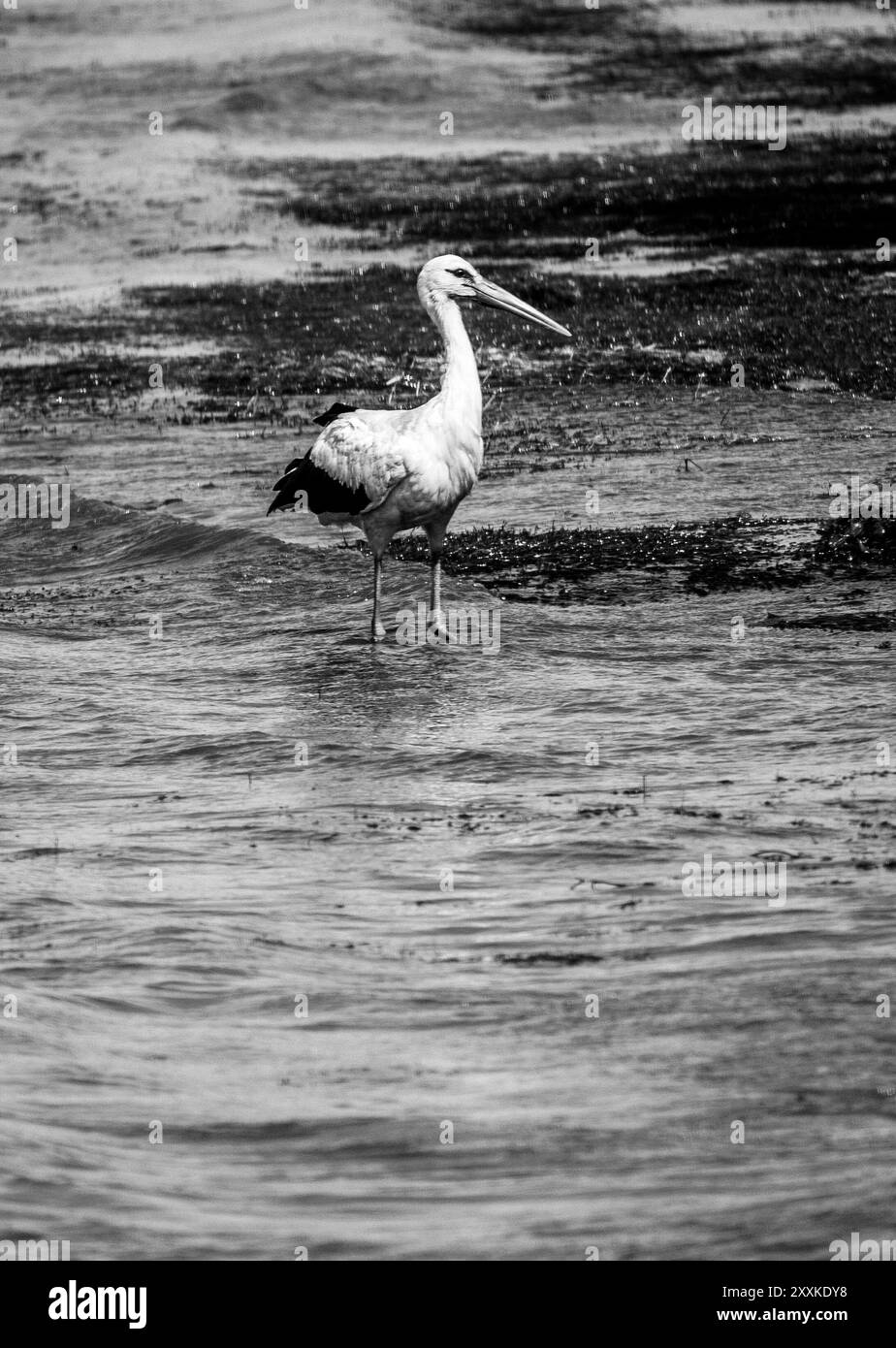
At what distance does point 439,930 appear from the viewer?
7.12 m

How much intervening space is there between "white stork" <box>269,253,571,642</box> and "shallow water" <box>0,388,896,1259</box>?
0.73 metres

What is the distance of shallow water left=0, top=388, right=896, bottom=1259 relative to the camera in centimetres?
539

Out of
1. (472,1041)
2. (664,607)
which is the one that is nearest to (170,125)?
(664,607)

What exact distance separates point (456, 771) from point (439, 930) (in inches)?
78.0

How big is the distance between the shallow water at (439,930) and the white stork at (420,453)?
733mm

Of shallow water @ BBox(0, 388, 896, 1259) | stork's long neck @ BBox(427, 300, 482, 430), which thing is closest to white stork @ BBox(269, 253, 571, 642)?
stork's long neck @ BBox(427, 300, 482, 430)

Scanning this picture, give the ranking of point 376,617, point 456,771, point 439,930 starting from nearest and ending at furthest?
1. point 439,930
2. point 456,771
3. point 376,617

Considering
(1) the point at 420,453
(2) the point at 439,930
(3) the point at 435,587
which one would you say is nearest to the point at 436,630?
(3) the point at 435,587

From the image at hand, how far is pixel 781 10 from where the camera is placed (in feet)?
162

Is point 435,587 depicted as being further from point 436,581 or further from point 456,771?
point 456,771

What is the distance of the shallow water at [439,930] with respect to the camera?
5391 mm

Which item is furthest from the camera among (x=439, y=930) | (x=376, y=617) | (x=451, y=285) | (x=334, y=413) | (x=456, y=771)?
(x=334, y=413)

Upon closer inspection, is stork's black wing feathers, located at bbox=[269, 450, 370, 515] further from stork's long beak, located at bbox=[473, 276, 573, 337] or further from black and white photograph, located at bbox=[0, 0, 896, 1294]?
stork's long beak, located at bbox=[473, 276, 573, 337]

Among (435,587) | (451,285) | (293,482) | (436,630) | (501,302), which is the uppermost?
(451,285)
